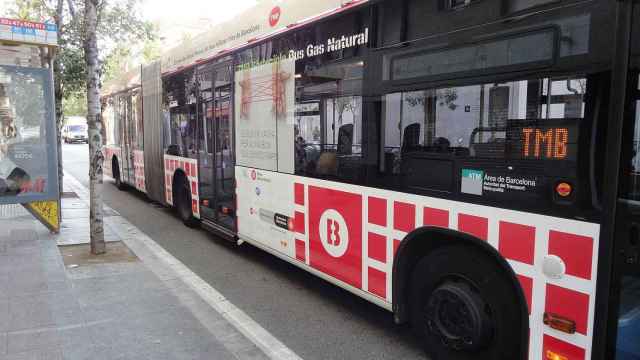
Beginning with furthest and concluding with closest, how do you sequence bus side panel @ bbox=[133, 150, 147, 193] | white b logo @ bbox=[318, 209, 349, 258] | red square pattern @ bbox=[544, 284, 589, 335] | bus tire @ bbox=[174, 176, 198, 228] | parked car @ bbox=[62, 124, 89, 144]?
parked car @ bbox=[62, 124, 89, 144] → bus side panel @ bbox=[133, 150, 147, 193] → bus tire @ bbox=[174, 176, 198, 228] → white b logo @ bbox=[318, 209, 349, 258] → red square pattern @ bbox=[544, 284, 589, 335]

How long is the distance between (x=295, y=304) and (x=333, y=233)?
0.92 m

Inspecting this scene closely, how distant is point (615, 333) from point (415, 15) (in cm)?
234

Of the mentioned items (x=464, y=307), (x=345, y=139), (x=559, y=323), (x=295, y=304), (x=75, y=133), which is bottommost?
(x=295, y=304)

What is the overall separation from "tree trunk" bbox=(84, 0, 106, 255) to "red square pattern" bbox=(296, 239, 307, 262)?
297cm

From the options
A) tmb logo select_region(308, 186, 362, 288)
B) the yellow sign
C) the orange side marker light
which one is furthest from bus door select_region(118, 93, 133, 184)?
the orange side marker light

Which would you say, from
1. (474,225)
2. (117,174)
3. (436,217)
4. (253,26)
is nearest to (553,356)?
(474,225)

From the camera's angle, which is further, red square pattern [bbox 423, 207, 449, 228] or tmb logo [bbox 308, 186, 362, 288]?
tmb logo [bbox 308, 186, 362, 288]

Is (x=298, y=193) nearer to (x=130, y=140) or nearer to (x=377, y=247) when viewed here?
(x=377, y=247)

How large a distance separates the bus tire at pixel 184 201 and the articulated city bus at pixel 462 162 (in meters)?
2.88

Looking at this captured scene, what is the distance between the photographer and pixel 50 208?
7.52 m

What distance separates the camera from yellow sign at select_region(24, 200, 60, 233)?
7.41 m

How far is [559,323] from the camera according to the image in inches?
106

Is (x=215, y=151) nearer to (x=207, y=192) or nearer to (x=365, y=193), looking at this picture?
(x=207, y=192)

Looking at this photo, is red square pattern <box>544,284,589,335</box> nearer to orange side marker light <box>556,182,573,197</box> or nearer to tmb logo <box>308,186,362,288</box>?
orange side marker light <box>556,182,573,197</box>
